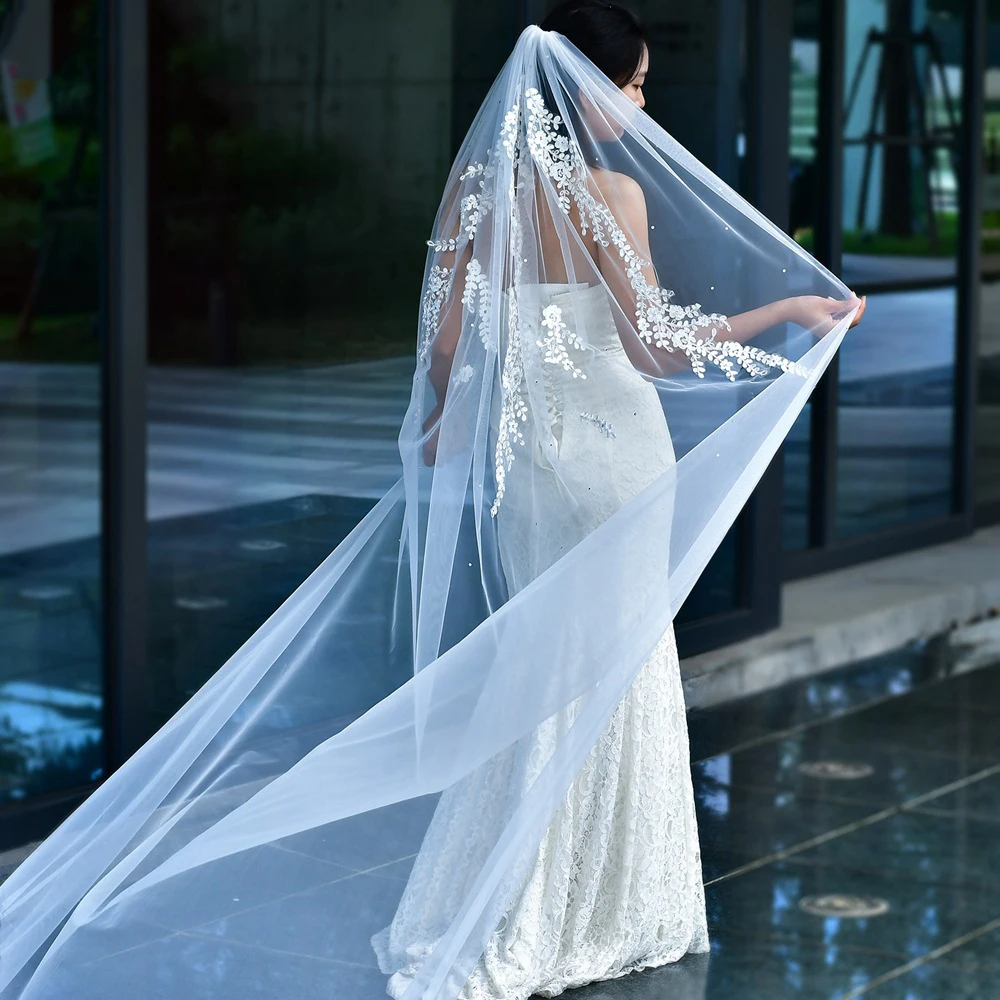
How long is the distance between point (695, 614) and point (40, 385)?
245 cm

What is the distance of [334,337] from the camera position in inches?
178

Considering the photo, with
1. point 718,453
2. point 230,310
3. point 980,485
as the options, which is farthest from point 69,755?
point 980,485

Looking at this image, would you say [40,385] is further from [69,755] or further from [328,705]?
[328,705]

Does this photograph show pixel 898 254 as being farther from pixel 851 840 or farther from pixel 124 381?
pixel 124 381

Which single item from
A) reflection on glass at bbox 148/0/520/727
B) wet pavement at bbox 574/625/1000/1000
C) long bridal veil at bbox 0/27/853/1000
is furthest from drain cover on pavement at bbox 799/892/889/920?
reflection on glass at bbox 148/0/520/727

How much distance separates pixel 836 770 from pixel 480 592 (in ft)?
6.17

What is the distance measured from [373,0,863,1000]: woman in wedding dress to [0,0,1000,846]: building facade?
0.53 m

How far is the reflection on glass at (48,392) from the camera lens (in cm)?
383

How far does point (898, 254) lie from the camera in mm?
7160

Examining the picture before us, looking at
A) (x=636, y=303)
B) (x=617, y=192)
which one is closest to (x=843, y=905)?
(x=636, y=303)

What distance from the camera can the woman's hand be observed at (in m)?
3.26

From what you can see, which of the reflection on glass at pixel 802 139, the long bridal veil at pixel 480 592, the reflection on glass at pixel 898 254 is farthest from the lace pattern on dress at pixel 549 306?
the reflection on glass at pixel 898 254

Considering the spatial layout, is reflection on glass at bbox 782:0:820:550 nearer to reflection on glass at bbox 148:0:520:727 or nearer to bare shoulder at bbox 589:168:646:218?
reflection on glass at bbox 148:0:520:727

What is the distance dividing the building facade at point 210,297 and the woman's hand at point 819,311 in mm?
913
